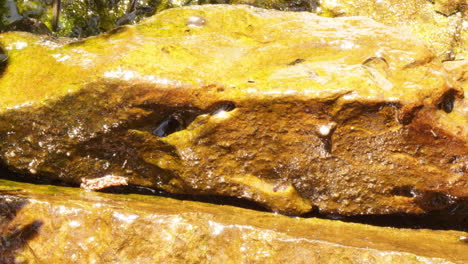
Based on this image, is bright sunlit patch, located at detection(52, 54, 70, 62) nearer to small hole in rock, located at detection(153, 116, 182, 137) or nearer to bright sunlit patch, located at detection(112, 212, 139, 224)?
small hole in rock, located at detection(153, 116, 182, 137)

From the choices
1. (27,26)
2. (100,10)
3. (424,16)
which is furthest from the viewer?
(100,10)

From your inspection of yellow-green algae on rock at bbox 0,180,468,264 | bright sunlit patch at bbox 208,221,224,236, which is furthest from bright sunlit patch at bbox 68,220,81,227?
bright sunlit patch at bbox 208,221,224,236

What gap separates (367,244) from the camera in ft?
12.0

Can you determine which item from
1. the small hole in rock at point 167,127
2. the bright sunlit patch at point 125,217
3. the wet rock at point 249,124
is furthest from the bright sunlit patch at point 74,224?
the small hole in rock at point 167,127

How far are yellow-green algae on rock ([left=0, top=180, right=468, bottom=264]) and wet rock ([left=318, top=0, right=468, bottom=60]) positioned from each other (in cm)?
472

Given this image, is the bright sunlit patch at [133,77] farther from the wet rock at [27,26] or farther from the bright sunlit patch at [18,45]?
the wet rock at [27,26]

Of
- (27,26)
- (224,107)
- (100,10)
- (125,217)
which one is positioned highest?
(27,26)

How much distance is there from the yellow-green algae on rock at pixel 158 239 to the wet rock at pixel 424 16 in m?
4.72

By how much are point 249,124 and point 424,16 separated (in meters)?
5.27

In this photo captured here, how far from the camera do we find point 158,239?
11.7ft

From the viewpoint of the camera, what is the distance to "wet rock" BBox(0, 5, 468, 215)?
430cm

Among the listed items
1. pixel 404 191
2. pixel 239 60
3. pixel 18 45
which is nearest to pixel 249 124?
pixel 239 60

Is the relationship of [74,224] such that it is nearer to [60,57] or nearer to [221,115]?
[221,115]

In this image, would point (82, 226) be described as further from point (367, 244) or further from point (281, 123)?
point (367, 244)
